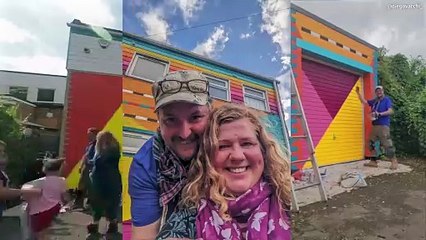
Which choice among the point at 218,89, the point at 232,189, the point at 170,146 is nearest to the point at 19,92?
the point at 170,146

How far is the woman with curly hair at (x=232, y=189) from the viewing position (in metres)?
1.33

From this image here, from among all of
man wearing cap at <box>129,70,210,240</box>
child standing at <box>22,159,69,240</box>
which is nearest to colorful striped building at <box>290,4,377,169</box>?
man wearing cap at <box>129,70,210,240</box>

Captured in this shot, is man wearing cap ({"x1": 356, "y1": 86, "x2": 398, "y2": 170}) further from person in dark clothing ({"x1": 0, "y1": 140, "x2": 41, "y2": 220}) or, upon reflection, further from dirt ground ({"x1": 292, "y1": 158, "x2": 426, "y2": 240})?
person in dark clothing ({"x1": 0, "y1": 140, "x2": 41, "y2": 220})

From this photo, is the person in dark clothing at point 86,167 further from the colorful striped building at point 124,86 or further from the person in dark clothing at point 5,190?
the person in dark clothing at point 5,190

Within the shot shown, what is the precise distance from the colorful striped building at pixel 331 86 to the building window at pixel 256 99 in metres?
0.11

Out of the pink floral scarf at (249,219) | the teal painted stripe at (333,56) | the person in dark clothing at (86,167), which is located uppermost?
the teal painted stripe at (333,56)

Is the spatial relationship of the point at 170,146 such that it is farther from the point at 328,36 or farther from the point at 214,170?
the point at 328,36

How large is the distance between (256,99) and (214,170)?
29cm

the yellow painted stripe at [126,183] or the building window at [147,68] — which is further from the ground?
the building window at [147,68]

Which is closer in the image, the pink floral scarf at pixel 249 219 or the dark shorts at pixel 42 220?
the pink floral scarf at pixel 249 219

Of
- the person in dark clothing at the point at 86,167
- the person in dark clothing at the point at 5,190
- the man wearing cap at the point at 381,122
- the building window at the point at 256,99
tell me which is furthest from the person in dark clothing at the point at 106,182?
the man wearing cap at the point at 381,122

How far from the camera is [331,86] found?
1438 millimetres

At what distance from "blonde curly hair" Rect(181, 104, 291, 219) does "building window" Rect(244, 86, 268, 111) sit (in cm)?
3

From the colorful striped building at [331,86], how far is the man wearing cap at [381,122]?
0.07 feet
